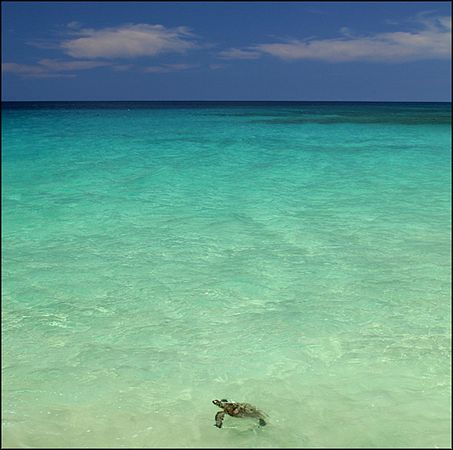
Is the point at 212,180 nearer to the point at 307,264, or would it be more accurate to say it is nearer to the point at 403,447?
the point at 307,264

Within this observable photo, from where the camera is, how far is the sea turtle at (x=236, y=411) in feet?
11.4

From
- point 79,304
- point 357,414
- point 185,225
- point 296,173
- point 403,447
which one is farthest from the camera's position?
point 296,173

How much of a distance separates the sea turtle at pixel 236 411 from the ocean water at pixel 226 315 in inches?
2.0

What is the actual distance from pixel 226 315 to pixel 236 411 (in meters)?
1.68

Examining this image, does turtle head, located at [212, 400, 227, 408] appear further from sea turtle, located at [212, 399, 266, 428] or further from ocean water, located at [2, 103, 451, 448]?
ocean water, located at [2, 103, 451, 448]

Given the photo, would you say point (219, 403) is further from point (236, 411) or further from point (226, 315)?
point (226, 315)

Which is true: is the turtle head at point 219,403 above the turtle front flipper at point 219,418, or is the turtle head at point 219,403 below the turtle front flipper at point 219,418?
above

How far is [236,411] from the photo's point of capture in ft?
11.5

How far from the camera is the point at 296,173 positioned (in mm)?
13656

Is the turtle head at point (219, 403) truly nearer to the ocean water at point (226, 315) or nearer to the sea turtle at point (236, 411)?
the sea turtle at point (236, 411)

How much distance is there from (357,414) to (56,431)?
→ 188cm

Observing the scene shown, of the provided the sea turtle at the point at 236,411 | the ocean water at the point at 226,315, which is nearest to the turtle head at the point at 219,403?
the sea turtle at the point at 236,411

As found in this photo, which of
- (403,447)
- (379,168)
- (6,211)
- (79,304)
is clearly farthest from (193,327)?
(379,168)

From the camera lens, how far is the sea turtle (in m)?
3.47
